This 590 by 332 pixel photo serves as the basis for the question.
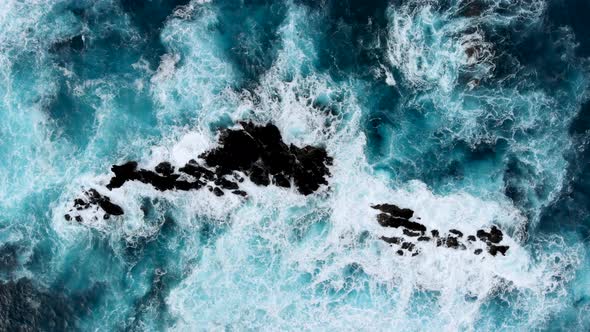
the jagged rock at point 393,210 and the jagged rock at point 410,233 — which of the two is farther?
the jagged rock at point 410,233

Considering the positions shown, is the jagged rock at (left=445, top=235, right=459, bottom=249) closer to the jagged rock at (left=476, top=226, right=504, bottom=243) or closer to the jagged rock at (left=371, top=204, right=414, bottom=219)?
the jagged rock at (left=476, top=226, right=504, bottom=243)

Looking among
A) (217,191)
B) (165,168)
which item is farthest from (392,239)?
(165,168)

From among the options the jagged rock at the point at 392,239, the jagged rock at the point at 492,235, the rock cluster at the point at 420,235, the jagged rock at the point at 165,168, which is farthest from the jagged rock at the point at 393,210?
the jagged rock at the point at 165,168

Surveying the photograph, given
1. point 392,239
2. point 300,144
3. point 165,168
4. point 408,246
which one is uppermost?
point 300,144

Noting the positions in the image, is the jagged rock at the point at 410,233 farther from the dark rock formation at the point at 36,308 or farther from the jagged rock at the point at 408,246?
the dark rock formation at the point at 36,308

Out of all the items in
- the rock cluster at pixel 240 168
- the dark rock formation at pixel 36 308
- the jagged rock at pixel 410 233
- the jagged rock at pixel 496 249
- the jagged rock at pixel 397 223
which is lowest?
the dark rock formation at pixel 36 308

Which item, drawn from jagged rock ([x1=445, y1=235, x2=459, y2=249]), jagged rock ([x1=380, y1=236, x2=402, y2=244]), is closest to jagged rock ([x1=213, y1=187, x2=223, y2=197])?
jagged rock ([x1=380, y1=236, x2=402, y2=244])

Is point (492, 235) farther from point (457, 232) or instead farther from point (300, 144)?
point (300, 144)
